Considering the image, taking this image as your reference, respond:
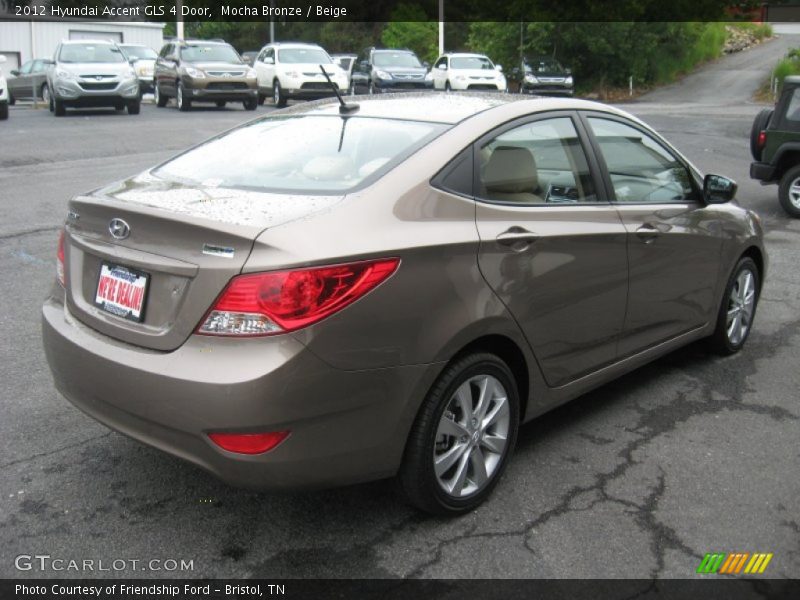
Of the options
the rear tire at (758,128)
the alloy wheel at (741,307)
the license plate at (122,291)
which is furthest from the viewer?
the rear tire at (758,128)

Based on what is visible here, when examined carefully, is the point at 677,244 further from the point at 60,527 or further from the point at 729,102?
the point at 729,102

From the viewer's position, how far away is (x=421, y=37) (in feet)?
207

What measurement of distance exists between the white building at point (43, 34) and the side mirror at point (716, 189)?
4671cm

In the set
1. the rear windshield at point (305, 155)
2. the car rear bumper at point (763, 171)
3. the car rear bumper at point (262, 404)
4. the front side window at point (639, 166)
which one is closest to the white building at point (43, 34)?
the car rear bumper at point (763, 171)

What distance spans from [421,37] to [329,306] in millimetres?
62823

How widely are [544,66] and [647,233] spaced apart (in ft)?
107

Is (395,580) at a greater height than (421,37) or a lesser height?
lesser

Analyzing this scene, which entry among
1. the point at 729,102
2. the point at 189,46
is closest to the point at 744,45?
the point at 729,102

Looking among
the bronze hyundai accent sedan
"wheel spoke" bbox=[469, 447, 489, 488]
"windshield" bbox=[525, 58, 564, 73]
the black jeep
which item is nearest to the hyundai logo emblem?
the bronze hyundai accent sedan

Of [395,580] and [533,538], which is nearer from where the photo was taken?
[395,580]

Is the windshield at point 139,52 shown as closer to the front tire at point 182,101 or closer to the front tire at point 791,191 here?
the front tire at point 182,101

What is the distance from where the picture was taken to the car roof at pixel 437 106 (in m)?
4.01

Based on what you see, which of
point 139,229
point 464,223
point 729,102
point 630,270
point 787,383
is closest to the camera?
point 139,229

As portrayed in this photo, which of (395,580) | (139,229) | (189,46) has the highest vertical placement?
(189,46)
